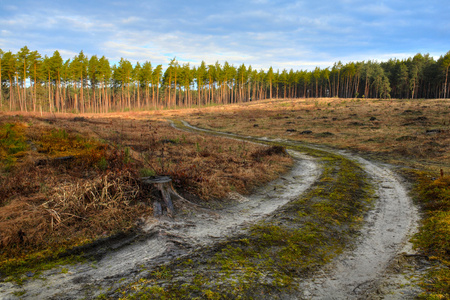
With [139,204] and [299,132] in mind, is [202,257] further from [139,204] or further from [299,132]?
Result: [299,132]

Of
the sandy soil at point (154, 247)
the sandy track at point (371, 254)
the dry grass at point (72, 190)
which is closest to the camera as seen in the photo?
the sandy soil at point (154, 247)

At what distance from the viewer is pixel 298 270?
3.83m

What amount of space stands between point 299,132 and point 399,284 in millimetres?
25253

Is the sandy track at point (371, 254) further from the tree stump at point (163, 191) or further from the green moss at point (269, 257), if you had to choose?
the tree stump at point (163, 191)

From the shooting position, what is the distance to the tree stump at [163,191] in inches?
231

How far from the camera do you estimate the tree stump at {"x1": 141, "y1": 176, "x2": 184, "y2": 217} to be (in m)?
5.87

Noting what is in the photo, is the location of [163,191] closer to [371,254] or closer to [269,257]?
[269,257]

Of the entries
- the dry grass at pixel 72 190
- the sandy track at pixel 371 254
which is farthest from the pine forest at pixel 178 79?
the sandy track at pixel 371 254

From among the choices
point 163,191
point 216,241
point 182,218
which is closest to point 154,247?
point 216,241

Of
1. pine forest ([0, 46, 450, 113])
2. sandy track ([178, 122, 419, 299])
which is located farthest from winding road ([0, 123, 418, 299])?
pine forest ([0, 46, 450, 113])

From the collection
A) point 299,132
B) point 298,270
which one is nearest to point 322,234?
point 298,270

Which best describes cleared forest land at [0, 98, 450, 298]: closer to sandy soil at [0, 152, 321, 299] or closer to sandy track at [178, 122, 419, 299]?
sandy soil at [0, 152, 321, 299]

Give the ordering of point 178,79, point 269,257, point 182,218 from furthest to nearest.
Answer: point 178,79 < point 182,218 < point 269,257

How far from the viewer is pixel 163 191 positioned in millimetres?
6312
